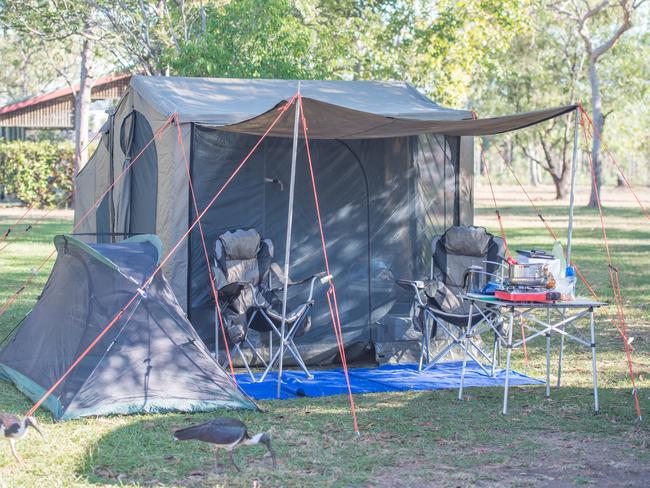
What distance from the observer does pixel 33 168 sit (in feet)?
63.3

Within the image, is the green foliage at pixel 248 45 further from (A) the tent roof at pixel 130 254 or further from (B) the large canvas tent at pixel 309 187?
(A) the tent roof at pixel 130 254

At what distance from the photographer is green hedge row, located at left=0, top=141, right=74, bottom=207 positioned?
63.0 feet

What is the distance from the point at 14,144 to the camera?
19.2 m

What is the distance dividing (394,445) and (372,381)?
1.37 m

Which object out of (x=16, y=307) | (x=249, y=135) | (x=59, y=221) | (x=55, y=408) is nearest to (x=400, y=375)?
(x=249, y=135)

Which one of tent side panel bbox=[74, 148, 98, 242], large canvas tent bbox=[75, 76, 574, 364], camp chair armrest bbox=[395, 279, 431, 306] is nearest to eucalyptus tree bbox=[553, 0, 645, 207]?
tent side panel bbox=[74, 148, 98, 242]

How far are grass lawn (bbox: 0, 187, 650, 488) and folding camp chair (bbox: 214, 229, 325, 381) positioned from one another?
0.61 meters

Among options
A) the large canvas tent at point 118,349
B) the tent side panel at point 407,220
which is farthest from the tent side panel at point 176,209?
the tent side panel at point 407,220

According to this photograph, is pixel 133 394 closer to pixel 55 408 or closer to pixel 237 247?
pixel 55 408

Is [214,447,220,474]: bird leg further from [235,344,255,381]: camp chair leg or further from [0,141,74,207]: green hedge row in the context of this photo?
[0,141,74,207]: green hedge row

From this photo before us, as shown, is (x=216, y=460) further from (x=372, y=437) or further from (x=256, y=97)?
(x=256, y=97)

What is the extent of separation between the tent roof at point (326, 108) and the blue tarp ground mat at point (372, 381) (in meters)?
1.47

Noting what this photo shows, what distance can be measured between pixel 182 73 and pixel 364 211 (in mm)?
4690

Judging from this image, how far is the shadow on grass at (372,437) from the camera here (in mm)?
3775
